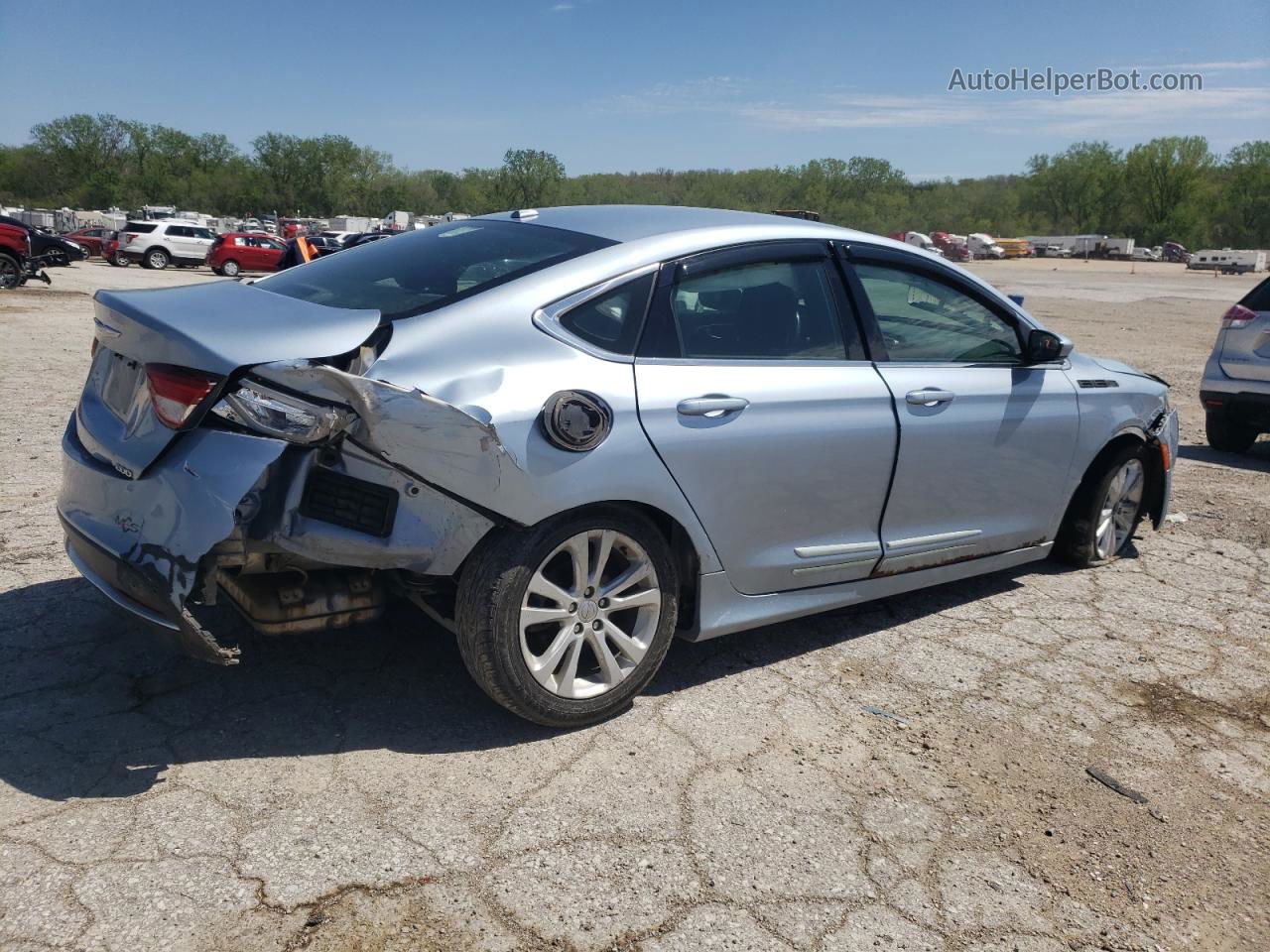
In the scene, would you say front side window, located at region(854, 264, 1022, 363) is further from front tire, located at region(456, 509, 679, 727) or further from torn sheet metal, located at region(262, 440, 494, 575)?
torn sheet metal, located at region(262, 440, 494, 575)

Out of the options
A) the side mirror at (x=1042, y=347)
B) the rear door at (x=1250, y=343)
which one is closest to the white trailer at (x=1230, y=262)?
the rear door at (x=1250, y=343)

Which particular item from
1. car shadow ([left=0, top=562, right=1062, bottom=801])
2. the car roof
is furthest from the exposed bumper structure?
the car roof

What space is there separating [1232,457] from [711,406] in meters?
6.84

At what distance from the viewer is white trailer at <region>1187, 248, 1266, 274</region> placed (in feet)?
214

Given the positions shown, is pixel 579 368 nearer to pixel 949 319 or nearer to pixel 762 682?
pixel 762 682

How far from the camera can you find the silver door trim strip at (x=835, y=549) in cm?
372

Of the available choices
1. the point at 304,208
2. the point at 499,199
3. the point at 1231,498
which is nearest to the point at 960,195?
the point at 499,199

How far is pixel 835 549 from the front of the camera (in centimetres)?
382

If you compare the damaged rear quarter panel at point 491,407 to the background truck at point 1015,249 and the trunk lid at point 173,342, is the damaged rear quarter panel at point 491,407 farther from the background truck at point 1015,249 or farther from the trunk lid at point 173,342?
the background truck at point 1015,249

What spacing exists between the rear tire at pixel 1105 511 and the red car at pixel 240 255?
30986 millimetres

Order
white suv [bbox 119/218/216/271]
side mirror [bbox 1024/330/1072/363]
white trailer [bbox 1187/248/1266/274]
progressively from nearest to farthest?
side mirror [bbox 1024/330/1072/363] → white suv [bbox 119/218/216/271] → white trailer [bbox 1187/248/1266/274]

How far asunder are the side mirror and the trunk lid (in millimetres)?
2920

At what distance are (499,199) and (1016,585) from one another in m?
126

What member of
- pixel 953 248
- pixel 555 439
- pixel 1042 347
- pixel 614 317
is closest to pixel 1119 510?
pixel 1042 347
